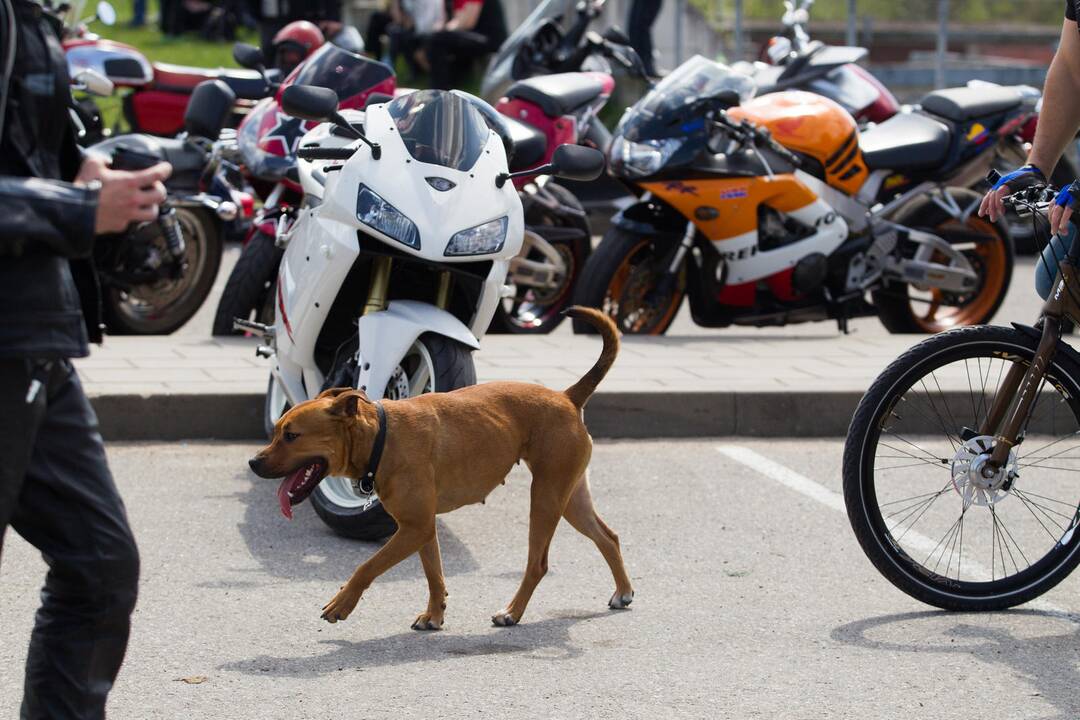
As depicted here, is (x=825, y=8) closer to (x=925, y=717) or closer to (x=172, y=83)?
(x=172, y=83)

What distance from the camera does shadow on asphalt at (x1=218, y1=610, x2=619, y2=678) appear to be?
14.4ft

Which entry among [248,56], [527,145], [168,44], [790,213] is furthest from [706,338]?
[168,44]

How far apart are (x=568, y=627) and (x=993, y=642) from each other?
1152mm

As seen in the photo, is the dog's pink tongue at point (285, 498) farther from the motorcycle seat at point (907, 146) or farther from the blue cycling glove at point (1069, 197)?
the motorcycle seat at point (907, 146)

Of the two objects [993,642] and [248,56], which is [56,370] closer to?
[993,642]

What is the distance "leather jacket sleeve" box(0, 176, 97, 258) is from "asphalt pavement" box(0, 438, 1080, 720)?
149cm


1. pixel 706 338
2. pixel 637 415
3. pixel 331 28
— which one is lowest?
pixel 706 338

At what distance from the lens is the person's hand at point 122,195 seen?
2.94 meters

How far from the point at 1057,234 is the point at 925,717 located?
146 cm

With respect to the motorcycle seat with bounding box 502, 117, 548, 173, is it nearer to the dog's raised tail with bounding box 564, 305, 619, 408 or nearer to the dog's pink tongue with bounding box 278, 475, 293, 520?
the dog's raised tail with bounding box 564, 305, 619, 408

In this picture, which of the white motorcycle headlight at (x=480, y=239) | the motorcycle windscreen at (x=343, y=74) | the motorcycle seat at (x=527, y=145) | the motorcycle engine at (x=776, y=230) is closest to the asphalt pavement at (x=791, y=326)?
the motorcycle engine at (x=776, y=230)

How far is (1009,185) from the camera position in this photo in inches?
189

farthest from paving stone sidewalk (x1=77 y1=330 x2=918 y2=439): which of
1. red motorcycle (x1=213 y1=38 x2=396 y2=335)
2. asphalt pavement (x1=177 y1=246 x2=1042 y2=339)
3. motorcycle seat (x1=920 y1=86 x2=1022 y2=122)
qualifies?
motorcycle seat (x1=920 y1=86 x2=1022 y2=122)

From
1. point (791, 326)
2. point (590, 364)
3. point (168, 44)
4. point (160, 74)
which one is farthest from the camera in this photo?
point (168, 44)
